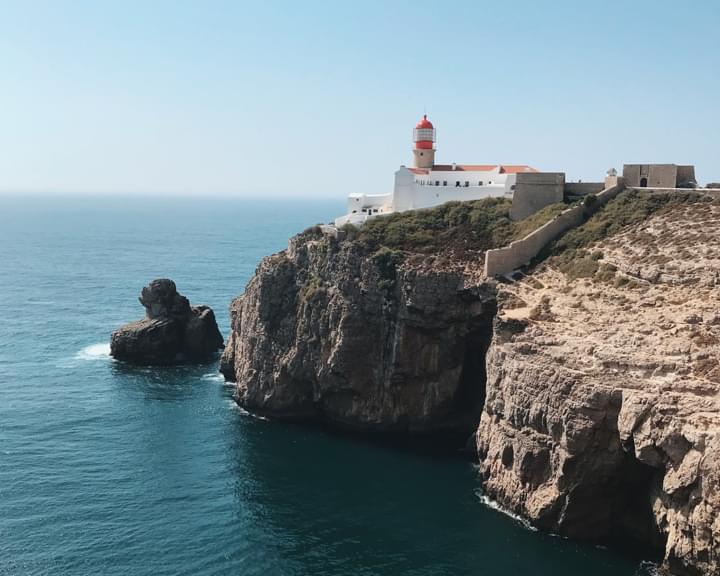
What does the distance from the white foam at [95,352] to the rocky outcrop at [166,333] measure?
121cm

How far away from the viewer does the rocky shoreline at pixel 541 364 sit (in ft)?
124

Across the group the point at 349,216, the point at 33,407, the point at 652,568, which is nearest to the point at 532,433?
the point at 652,568

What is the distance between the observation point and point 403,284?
58.7 meters

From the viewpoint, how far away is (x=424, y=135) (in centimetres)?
8038

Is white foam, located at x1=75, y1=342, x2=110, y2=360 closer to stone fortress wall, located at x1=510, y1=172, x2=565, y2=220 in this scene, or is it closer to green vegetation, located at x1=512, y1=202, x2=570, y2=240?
green vegetation, located at x1=512, y1=202, x2=570, y2=240

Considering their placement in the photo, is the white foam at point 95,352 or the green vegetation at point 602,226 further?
the white foam at point 95,352

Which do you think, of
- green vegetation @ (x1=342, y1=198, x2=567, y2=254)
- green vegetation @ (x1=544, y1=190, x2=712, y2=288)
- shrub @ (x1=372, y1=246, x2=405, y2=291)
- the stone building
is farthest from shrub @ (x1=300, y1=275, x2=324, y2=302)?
the stone building

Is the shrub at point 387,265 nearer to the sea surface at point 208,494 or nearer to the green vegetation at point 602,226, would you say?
the green vegetation at point 602,226

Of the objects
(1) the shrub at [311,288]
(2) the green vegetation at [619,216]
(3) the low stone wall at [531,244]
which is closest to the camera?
(3) the low stone wall at [531,244]

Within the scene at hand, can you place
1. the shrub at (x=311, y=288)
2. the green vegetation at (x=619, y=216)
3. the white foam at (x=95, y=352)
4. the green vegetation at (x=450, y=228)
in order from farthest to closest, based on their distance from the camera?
the white foam at (x=95, y=352) < the shrub at (x=311, y=288) < the green vegetation at (x=450, y=228) < the green vegetation at (x=619, y=216)

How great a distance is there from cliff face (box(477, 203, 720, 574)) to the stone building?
1160cm

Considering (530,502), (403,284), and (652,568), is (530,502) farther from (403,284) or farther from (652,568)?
(403,284)

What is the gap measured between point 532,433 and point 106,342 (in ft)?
179

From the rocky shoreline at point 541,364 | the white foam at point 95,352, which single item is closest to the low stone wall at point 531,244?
the rocky shoreline at point 541,364
